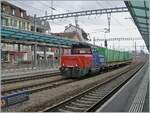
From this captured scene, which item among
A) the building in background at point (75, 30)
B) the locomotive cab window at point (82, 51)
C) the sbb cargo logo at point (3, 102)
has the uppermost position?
the building in background at point (75, 30)

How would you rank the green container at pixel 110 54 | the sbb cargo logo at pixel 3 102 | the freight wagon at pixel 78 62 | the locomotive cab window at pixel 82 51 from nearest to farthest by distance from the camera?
the sbb cargo logo at pixel 3 102 → the freight wagon at pixel 78 62 → the locomotive cab window at pixel 82 51 → the green container at pixel 110 54

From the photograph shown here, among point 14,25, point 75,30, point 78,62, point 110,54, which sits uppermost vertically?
point 75,30

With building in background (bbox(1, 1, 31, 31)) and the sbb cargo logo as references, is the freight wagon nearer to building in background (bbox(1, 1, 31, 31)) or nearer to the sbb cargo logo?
the sbb cargo logo

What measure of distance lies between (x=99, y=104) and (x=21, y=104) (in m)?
3.08

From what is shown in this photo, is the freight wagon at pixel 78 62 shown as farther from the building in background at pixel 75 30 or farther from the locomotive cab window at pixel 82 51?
the building in background at pixel 75 30

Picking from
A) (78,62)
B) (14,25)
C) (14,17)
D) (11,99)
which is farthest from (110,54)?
(14,17)

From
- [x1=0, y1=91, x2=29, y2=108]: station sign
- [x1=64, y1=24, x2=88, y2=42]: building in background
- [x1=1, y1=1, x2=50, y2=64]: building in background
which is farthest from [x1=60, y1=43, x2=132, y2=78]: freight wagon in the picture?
[x1=64, y1=24, x2=88, y2=42]: building in background

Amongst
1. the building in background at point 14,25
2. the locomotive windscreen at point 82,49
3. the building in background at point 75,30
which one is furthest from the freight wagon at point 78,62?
the building in background at point 75,30

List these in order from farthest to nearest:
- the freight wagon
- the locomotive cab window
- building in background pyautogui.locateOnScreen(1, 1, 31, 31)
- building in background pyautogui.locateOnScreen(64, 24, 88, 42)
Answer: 1. building in background pyautogui.locateOnScreen(64, 24, 88, 42)
2. building in background pyautogui.locateOnScreen(1, 1, 31, 31)
3. the locomotive cab window
4. the freight wagon

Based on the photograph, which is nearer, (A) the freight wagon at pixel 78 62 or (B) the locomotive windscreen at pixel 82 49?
(A) the freight wagon at pixel 78 62

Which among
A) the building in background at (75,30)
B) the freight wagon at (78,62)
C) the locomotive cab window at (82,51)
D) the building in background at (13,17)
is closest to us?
the freight wagon at (78,62)

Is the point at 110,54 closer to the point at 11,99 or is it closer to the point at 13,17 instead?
the point at 11,99

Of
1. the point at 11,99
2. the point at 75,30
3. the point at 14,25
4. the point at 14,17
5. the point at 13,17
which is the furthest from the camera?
the point at 75,30

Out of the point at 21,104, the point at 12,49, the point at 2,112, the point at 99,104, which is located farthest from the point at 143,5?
the point at 12,49
